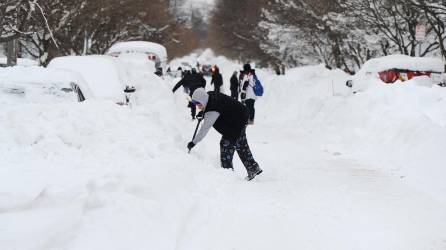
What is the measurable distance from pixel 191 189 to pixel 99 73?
22.6ft

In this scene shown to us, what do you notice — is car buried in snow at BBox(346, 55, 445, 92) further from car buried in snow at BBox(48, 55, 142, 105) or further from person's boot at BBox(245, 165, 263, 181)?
person's boot at BBox(245, 165, 263, 181)

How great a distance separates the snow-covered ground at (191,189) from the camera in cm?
512

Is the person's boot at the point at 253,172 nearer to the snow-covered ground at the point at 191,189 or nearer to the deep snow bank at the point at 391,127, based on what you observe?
→ the snow-covered ground at the point at 191,189

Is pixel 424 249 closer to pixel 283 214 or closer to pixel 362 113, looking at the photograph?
pixel 283 214

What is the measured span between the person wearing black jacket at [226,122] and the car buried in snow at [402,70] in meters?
10.8

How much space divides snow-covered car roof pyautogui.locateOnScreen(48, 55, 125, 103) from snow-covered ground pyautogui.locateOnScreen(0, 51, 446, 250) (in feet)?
9.26

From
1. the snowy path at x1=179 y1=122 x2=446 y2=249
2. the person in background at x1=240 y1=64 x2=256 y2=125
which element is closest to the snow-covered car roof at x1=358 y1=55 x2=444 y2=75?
the person in background at x1=240 y1=64 x2=256 y2=125

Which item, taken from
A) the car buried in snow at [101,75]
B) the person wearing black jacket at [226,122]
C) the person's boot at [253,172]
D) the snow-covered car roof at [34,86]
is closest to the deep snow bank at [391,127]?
the person's boot at [253,172]

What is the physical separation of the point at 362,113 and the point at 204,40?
4988 inches

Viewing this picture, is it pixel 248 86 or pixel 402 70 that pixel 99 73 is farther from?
pixel 402 70

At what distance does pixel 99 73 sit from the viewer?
43.6 ft

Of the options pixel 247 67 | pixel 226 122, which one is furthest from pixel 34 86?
pixel 247 67

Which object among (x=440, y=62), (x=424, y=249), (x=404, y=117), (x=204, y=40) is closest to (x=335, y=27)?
(x=440, y=62)

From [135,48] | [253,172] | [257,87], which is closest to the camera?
[253,172]
